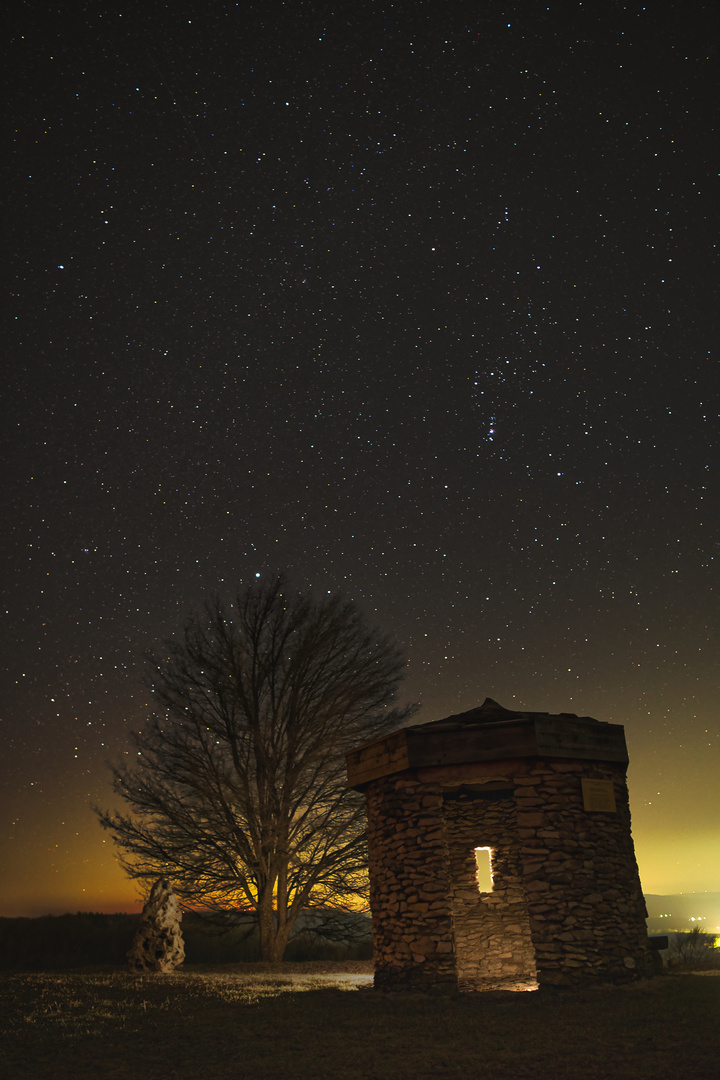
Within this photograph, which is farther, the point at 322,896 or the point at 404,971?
the point at 322,896

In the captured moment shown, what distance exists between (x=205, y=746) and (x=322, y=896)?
196 inches

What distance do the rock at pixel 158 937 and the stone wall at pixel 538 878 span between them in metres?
4.82

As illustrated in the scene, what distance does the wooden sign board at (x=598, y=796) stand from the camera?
1177 centimetres

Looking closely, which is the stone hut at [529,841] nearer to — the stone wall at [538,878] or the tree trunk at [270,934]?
the stone wall at [538,878]

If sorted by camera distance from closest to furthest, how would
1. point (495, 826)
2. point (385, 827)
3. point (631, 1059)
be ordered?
point (631, 1059) < point (385, 827) < point (495, 826)

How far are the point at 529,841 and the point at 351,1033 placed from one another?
4227 mm

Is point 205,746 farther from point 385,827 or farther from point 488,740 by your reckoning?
point 488,740

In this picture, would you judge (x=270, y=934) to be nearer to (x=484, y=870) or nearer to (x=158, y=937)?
(x=158, y=937)

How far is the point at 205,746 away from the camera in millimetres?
19125

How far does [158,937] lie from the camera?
14.9 meters

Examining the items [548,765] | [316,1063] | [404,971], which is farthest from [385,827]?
[316,1063]

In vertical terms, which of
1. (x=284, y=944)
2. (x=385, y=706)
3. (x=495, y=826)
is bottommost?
(x=284, y=944)

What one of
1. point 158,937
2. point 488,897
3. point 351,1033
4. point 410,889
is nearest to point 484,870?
point 488,897

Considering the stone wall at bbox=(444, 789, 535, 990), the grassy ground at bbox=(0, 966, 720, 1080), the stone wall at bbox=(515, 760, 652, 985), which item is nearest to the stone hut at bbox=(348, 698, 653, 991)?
the stone wall at bbox=(515, 760, 652, 985)
